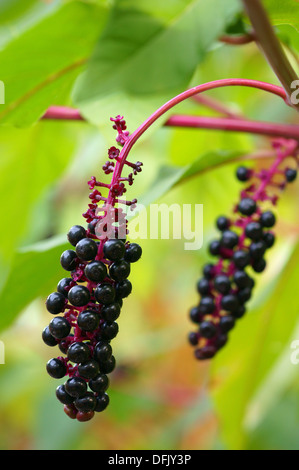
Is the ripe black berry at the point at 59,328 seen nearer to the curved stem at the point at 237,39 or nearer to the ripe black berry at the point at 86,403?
the ripe black berry at the point at 86,403

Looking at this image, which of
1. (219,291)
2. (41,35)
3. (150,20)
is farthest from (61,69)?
(219,291)

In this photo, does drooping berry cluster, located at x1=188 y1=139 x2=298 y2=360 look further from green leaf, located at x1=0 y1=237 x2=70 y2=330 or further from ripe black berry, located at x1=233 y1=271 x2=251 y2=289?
green leaf, located at x1=0 y1=237 x2=70 y2=330

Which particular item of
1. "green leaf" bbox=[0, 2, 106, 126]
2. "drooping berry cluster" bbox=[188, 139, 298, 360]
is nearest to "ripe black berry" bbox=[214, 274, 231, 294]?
"drooping berry cluster" bbox=[188, 139, 298, 360]

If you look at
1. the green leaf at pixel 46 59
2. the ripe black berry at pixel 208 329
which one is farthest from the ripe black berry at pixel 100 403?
the green leaf at pixel 46 59

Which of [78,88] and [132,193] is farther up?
[132,193]
